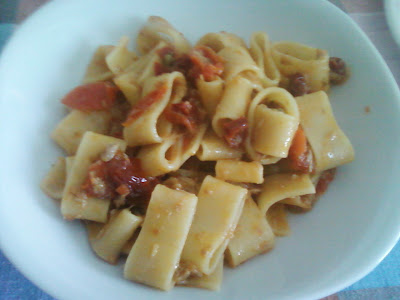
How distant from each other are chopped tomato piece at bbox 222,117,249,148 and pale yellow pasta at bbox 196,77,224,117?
0.76 ft

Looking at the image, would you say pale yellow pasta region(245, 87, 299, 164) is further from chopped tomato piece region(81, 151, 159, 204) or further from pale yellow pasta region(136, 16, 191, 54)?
pale yellow pasta region(136, 16, 191, 54)

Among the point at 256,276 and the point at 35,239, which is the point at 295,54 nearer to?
the point at 256,276

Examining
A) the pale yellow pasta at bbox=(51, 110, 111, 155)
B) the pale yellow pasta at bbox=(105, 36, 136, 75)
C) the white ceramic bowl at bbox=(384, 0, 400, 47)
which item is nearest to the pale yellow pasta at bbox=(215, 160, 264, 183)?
the pale yellow pasta at bbox=(51, 110, 111, 155)

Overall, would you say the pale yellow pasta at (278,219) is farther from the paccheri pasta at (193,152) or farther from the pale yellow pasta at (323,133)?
the pale yellow pasta at (323,133)

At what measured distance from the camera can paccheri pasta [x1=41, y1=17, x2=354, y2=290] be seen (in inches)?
108

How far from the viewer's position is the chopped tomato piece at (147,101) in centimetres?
310

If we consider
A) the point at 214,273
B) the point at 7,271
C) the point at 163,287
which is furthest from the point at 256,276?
the point at 7,271

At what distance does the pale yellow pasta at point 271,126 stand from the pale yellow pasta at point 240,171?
0.14 meters

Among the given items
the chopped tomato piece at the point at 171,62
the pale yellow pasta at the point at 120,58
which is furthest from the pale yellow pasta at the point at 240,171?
the pale yellow pasta at the point at 120,58

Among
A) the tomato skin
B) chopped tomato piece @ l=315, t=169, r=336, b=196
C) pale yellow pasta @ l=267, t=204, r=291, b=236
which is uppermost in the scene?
the tomato skin

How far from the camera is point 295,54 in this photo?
377cm

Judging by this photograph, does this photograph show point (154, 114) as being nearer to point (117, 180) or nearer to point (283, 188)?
point (117, 180)

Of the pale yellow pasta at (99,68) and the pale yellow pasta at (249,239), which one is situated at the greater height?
the pale yellow pasta at (99,68)

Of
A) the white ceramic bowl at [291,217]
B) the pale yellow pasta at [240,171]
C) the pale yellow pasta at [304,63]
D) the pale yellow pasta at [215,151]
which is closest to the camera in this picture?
the white ceramic bowl at [291,217]
